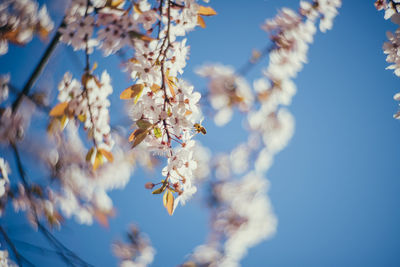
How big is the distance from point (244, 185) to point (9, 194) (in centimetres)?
343

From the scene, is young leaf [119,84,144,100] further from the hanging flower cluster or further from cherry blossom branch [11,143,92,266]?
cherry blossom branch [11,143,92,266]

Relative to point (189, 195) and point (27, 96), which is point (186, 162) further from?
point (27, 96)

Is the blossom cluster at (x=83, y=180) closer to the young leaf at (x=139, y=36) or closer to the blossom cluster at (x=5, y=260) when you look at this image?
the blossom cluster at (x=5, y=260)

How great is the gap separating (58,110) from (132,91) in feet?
1.55

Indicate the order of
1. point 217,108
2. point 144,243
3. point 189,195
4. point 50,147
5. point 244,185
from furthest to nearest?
point 144,243 < point 244,185 < point 217,108 < point 50,147 < point 189,195

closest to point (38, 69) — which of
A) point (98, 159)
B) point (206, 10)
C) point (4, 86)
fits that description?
point (4, 86)

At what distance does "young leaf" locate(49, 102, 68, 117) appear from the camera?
3.62ft

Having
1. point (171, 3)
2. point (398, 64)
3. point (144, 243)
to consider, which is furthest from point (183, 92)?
point (144, 243)

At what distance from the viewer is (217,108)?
8.61 feet

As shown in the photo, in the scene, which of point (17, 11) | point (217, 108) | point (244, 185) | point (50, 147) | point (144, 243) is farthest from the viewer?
point (144, 243)

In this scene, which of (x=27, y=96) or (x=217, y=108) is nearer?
(x=27, y=96)

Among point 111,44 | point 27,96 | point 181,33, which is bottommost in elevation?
point 111,44

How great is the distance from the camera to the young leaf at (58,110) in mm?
1104

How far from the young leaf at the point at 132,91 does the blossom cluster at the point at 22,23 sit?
132cm
